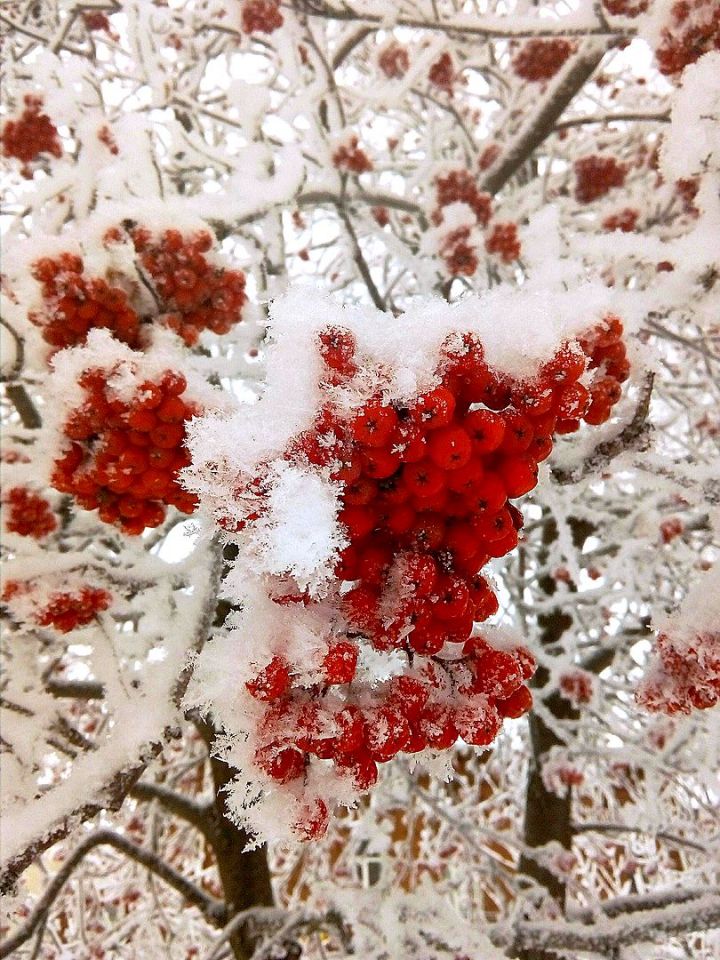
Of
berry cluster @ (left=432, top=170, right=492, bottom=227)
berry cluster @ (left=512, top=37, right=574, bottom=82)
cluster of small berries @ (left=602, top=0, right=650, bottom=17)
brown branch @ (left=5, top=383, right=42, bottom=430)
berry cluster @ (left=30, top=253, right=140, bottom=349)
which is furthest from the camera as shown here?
berry cluster @ (left=512, top=37, right=574, bottom=82)

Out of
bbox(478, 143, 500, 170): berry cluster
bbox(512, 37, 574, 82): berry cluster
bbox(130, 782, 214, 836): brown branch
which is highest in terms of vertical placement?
bbox(512, 37, 574, 82): berry cluster

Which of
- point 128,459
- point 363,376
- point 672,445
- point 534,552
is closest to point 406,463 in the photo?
point 363,376

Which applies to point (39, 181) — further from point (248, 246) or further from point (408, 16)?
point (408, 16)

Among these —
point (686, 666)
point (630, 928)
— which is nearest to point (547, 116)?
point (686, 666)

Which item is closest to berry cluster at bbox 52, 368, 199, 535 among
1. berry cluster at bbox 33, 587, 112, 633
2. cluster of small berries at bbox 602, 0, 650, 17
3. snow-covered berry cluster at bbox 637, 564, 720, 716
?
berry cluster at bbox 33, 587, 112, 633

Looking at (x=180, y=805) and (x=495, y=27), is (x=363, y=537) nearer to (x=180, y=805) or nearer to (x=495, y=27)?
(x=495, y=27)

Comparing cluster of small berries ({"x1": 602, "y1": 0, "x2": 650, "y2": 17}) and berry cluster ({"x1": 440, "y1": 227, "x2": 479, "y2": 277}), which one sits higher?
cluster of small berries ({"x1": 602, "y1": 0, "x2": 650, "y2": 17})

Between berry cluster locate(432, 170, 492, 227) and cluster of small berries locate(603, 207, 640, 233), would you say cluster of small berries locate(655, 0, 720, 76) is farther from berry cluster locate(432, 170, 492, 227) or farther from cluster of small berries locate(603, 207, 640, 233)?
cluster of small berries locate(603, 207, 640, 233)

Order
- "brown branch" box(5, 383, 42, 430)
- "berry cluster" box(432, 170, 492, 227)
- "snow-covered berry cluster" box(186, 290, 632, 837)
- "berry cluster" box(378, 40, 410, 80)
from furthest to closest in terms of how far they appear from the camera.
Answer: "berry cluster" box(378, 40, 410, 80) < "berry cluster" box(432, 170, 492, 227) < "brown branch" box(5, 383, 42, 430) < "snow-covered berry cluster" box(186, 290, 632, 837)
